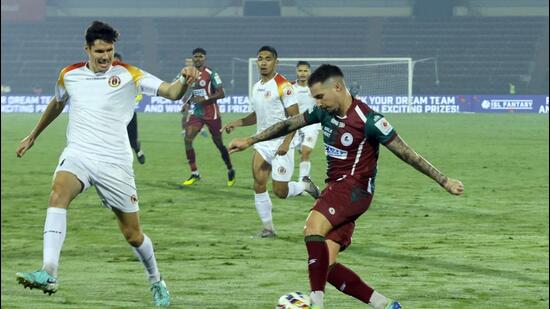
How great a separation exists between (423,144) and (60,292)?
24750 millimetres

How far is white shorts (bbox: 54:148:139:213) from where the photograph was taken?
8.96 meters

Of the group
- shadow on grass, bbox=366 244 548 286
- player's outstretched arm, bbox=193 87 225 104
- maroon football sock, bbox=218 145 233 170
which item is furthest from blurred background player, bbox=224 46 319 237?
player's outstretched arm, bbox=193 87 225 104

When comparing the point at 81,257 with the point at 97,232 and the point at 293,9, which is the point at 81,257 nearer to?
the point at 97,232

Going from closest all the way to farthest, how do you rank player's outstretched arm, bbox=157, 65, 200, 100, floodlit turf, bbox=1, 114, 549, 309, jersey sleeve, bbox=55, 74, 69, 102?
player's outstretched arm, bbox=157, 65, 200, 100 → jersey sleeve, bbox=55, 74, 69, 102 → floodlit turf, bbox=1, 114, 549, 309

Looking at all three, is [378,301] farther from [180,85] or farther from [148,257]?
[180,85]

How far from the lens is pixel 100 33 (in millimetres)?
8875

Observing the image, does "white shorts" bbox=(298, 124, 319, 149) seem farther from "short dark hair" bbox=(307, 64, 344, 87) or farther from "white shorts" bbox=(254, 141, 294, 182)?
"short dark hair" bbox=(307, 64, 344, 87)

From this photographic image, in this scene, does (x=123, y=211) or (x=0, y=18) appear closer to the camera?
(x=123, y=211)

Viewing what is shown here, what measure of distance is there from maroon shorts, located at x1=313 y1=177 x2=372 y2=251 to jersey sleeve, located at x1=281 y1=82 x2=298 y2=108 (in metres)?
5.61

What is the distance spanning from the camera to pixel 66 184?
29.0ft

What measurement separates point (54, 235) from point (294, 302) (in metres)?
1.96

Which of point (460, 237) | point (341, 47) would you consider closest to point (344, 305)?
point (460, 237)

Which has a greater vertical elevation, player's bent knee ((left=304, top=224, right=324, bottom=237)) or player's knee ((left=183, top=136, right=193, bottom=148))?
player's bent knee ((left=304, top=224, right=324, bottom=237))

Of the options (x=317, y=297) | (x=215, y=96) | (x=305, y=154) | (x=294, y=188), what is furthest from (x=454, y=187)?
(x=215, y=96)
